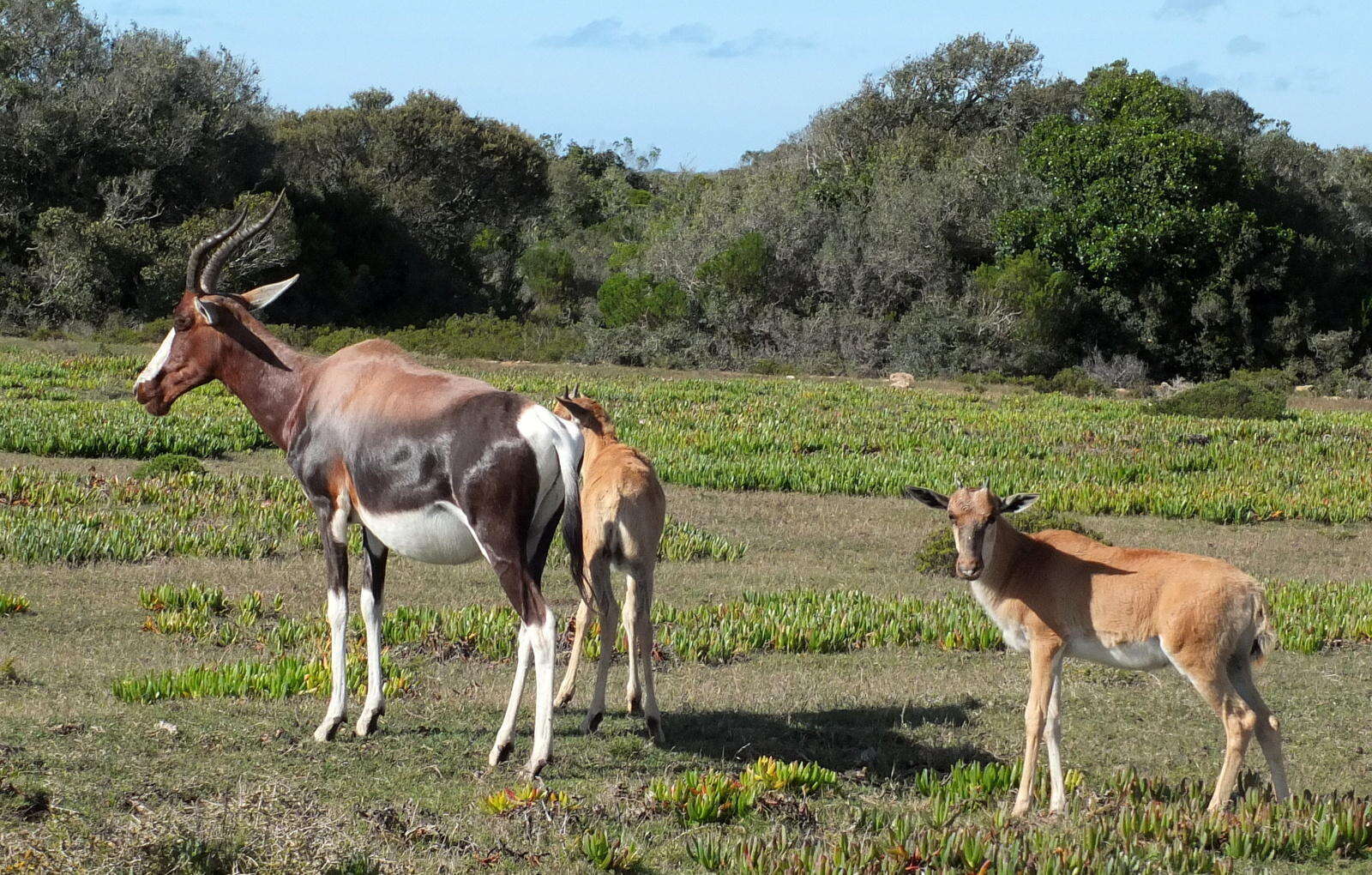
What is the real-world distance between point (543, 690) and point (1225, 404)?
25.3 metres

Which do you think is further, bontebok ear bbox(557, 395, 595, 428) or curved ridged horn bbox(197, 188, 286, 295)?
bontebok ear bbox(557, 395, 595, 428)

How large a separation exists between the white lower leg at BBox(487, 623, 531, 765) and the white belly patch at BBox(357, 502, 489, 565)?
506 millimetres

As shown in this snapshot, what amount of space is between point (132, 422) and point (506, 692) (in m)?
13.6

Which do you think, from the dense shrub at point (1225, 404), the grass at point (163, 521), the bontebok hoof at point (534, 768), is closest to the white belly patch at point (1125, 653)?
the bontebok hoof at point (534, 768)

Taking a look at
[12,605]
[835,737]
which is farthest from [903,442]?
[12,605]

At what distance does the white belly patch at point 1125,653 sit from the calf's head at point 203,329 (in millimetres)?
4774

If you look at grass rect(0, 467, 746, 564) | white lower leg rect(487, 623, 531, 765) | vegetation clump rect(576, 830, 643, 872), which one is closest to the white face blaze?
white lower leg rect(487, 623, 531, 765)

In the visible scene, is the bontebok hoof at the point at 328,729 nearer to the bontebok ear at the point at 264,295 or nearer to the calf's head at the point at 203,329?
the calf's head at the point at 203,329

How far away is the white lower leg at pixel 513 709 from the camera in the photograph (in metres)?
6.73

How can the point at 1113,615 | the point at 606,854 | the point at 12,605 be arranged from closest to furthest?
the point at 606,854
the point at 1113,615
the point at 12,605

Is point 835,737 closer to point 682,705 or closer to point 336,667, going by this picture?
point 682,705

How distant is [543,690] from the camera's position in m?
6.56

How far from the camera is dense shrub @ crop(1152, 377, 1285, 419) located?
2817cm

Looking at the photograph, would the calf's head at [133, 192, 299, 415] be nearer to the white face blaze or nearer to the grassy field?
the white face blaze
